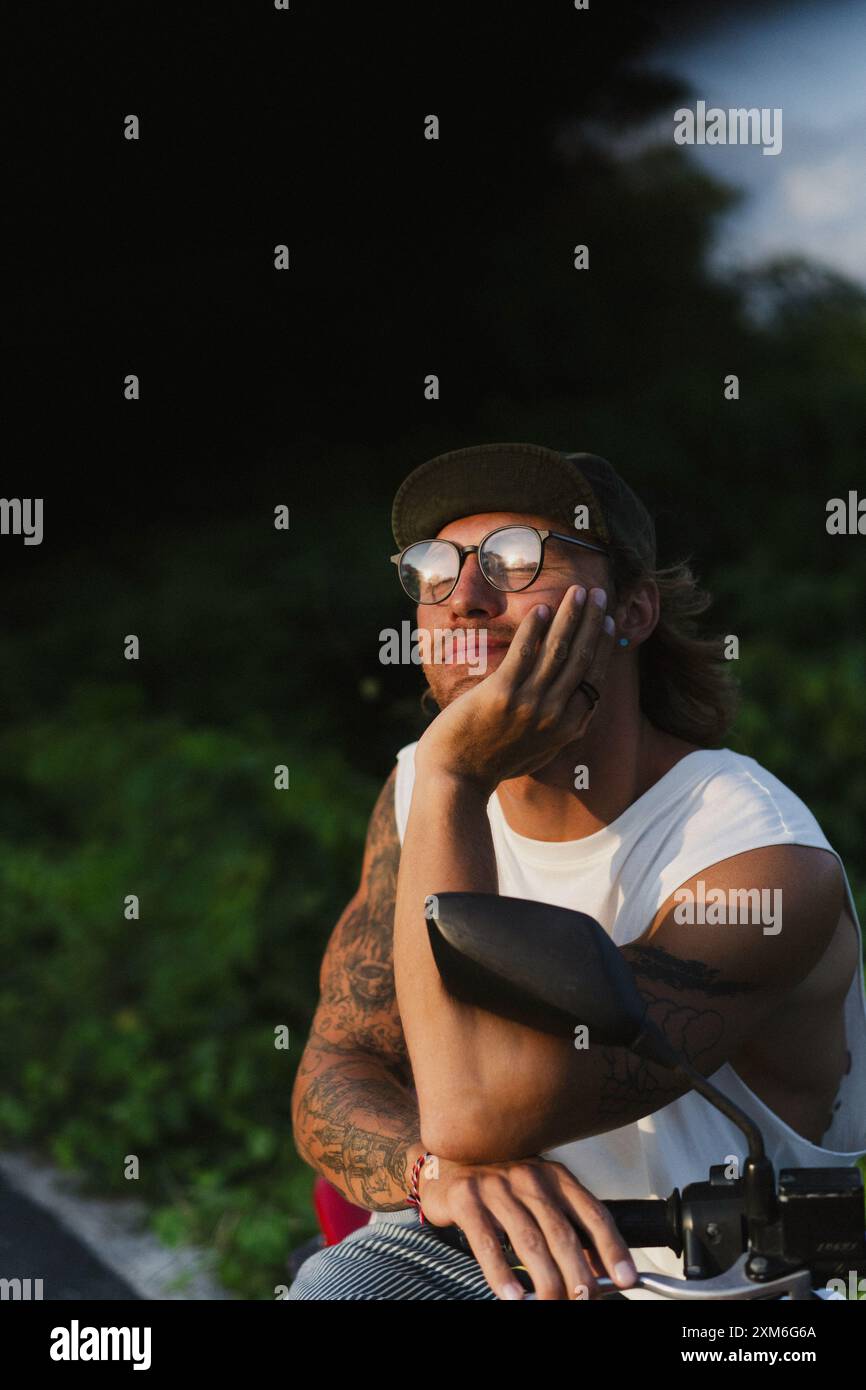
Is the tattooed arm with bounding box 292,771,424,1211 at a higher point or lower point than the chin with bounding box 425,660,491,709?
lower

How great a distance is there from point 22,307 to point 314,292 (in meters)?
1.62

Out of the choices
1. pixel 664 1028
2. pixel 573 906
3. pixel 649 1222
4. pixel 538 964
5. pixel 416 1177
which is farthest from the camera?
pixel 573 906

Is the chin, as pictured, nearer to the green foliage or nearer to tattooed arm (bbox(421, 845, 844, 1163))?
tattooed arm (bbox(421, 845, 844, 1163))

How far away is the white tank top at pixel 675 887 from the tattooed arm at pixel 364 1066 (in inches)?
10.3

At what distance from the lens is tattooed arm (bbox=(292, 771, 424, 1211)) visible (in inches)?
91.7

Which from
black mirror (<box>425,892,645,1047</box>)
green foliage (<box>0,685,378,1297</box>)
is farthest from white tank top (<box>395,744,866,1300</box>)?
green foliage (<box>0,685,378,1297</box>)

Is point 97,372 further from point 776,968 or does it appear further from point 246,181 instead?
point 776,968

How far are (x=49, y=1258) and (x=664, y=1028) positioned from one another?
292 centimetres

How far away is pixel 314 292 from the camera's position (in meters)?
7.30

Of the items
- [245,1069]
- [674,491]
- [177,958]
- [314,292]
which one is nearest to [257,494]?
[314,292]

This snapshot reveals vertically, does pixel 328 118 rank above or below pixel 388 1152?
above

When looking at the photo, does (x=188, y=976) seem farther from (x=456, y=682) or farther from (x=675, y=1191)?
(x=675, y=1191)

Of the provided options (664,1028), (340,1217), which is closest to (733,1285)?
(664,1028)

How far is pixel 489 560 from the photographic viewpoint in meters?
2.26
